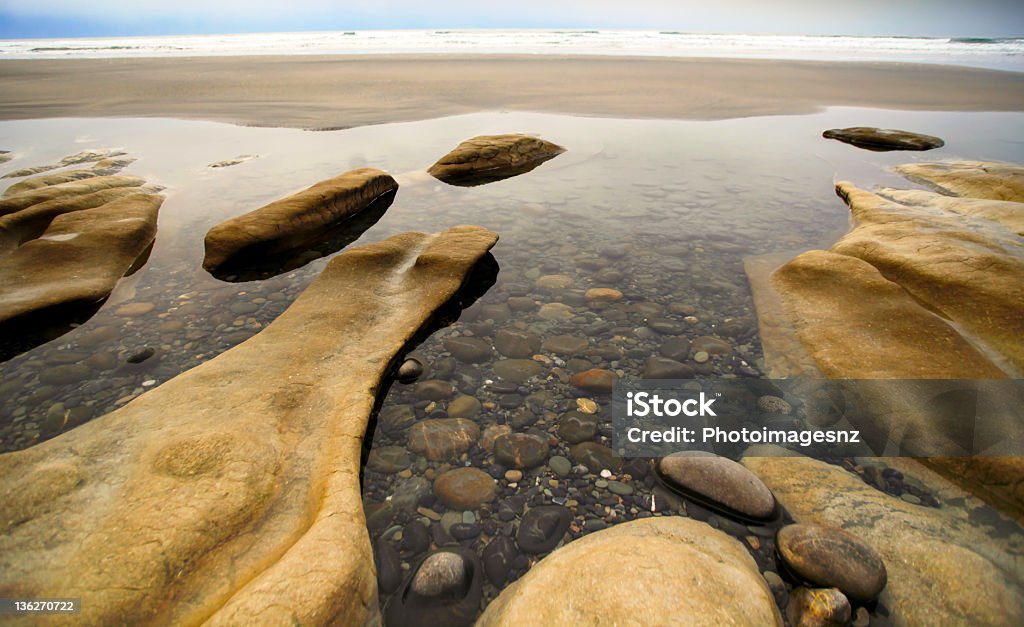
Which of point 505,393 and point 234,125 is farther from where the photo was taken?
point 234,125

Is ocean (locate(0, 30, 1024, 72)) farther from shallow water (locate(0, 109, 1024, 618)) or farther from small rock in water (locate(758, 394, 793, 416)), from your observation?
small rock in water (locate(758, 394, 793, 416))

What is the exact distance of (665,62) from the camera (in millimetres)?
24000

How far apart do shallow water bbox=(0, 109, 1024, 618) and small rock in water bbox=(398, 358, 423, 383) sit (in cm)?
14

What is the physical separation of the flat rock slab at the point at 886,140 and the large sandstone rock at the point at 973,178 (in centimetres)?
182

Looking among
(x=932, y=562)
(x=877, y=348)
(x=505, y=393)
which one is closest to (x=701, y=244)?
(x=877, y=348)

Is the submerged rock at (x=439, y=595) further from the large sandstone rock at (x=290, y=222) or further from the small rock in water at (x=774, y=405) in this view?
the large sandstone rock at (x=290, y=222)

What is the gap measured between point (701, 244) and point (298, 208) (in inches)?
189

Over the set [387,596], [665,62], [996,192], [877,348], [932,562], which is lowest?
[387,596]

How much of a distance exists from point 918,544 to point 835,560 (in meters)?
0.52

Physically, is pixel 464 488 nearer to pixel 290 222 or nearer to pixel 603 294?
pixel 603 294

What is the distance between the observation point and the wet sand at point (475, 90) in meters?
12.8

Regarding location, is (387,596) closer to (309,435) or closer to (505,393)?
(309,435)

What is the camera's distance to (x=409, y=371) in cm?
341

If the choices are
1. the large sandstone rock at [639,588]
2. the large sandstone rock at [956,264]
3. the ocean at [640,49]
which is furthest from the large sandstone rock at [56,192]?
the ocean at [640,49]
